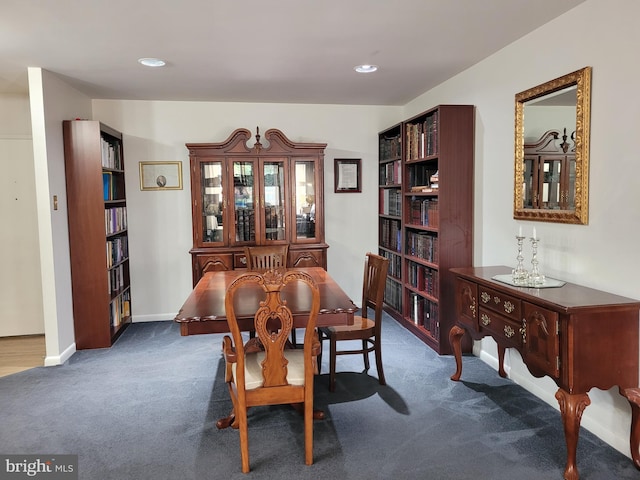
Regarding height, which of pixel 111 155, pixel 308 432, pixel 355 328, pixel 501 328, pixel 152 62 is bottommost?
pixel 308 432

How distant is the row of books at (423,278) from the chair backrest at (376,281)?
0.74 metres

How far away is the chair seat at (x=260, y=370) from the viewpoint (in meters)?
2.25

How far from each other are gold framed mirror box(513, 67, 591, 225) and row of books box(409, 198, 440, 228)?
77cm

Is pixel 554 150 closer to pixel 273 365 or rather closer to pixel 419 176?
pixel 419 176

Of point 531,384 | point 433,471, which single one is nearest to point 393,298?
point 531,384

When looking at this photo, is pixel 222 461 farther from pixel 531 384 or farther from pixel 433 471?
pixel 531 384

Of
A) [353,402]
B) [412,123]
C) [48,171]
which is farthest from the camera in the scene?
[412,123]

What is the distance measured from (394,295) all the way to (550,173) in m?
2.44

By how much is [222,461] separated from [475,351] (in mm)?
2305

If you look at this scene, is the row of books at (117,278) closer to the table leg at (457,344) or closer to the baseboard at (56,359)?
the baseboard at (56,359)

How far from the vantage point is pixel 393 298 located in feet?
16.4

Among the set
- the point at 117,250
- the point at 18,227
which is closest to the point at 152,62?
the point at 117,250

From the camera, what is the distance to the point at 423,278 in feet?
13.9

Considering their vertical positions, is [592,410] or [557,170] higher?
[557,170]
